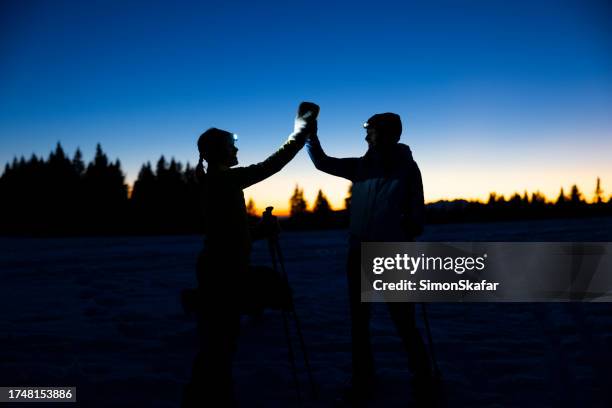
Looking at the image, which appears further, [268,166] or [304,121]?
[304,121]

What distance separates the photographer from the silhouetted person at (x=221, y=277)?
9.65 ft

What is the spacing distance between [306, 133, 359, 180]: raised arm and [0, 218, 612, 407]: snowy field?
217 cm

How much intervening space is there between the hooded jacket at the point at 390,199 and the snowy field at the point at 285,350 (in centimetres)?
159

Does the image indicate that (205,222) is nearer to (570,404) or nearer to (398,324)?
(398,324)

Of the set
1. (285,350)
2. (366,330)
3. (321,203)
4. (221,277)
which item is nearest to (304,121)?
(221,277)

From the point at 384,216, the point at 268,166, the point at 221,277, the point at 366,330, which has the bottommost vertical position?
the point at 366,330

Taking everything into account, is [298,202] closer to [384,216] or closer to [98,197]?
[98,197]

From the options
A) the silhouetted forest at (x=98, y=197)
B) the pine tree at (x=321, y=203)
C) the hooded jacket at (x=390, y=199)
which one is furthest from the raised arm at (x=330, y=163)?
the pine tree at (x=321, y=203)

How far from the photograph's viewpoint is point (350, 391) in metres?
3.85

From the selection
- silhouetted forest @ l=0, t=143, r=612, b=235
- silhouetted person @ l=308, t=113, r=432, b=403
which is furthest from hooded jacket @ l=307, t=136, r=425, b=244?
silhouetted forest @ l=0, t=143, r=612, b=235

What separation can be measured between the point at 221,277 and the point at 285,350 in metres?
2.88

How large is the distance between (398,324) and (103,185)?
76.5 meters

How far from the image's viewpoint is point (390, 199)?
3.58 meters

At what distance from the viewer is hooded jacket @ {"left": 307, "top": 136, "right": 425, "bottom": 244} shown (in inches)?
141
